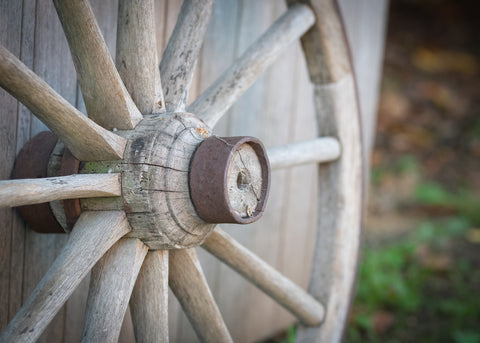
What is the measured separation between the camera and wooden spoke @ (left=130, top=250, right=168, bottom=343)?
2.96 feet

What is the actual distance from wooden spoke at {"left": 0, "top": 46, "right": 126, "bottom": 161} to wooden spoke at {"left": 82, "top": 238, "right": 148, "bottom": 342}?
0.18m

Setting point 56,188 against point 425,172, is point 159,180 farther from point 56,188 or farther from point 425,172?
point 425,172

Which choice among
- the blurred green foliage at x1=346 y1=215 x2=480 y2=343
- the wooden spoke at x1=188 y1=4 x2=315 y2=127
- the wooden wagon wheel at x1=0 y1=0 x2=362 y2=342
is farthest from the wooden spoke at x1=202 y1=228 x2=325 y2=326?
the blurred green foliage at x1=346 y1=215 x2=480 y2=343

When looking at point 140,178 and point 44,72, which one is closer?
point 140,178

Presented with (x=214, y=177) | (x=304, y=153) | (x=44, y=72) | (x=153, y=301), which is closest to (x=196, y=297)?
(x=153, y=301)

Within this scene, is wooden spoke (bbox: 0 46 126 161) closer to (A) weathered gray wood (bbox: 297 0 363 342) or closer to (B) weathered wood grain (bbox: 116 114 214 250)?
(B) weathered wood grain (bbox: 116 114 214 250)

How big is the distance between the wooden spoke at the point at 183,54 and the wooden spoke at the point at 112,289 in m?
0.30

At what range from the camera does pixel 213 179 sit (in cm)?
81

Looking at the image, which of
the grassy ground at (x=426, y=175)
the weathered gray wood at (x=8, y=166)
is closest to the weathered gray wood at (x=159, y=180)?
the weathered gray wood at (x=8, y=166)

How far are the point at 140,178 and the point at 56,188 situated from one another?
148 millimetres

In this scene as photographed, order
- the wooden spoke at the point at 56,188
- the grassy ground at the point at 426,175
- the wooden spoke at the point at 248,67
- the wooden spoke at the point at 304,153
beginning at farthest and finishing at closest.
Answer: the grassy ground at the point at 426,175, the wooden spoke at the point at 304,153, the wooden spoke at the point at 248,67, the wooden spoke at the point at 56,188

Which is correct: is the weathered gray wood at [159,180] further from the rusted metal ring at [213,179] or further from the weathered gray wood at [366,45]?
the weathered gray wood at [366,45]

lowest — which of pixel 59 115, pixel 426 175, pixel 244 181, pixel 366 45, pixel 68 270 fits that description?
pixel 426 175

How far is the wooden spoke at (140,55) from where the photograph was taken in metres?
0.90
